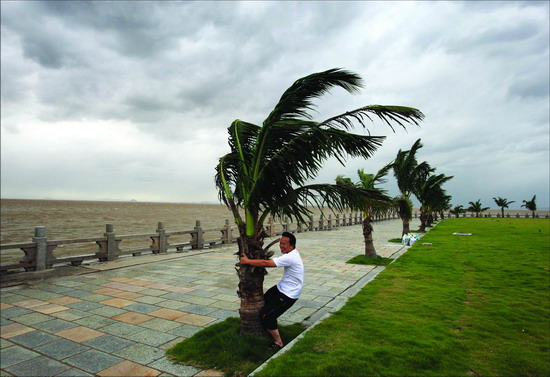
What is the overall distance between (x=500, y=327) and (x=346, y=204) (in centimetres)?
315

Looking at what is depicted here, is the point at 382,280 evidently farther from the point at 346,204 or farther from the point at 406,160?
the point at 406,160

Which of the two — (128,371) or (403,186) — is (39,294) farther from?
(403,186)

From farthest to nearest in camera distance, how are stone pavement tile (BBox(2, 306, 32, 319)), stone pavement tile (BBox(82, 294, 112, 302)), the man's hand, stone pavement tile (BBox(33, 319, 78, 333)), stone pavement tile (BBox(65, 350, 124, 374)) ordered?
stone pavement tile (BBox(82, 294, 112, 302))
stone pavement tile (BBox(2, 306, 32, 319))
stone pavement tile (BBox(33, 319, 78, 333))
the man's hand
stone pavement tile (BBox(65, 350, 124, 374))

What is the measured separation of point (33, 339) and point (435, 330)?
597 cm

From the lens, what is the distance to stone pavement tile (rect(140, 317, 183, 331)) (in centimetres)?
534

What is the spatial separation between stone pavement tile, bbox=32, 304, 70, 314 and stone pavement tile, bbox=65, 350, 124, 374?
2.40 meters

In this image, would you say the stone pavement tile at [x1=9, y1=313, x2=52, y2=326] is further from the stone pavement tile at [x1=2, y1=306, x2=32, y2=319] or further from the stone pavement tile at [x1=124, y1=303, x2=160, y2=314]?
the stone pavement tile at [x1=124, y1=303, x2=160, y2=314]

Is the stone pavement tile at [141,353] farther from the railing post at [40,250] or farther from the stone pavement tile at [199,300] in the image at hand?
the railing post at [40,250]

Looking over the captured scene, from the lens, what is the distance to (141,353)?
14.5ft

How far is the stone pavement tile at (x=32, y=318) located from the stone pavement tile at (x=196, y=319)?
236 centimetres

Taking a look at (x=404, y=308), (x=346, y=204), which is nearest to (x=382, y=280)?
(x=404, y=308)

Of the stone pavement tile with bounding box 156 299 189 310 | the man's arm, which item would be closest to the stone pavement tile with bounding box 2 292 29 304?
the stone pavement tile with bounding box 156 299 189 310

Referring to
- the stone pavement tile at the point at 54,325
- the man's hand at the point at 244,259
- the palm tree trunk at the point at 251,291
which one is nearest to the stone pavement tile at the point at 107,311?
the stone pavement tile at the point at 54,325

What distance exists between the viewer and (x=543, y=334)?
492 centimetres
